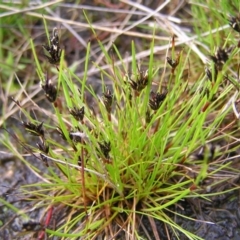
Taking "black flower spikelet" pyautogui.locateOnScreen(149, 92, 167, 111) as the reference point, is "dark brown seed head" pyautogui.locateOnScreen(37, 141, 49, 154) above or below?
below

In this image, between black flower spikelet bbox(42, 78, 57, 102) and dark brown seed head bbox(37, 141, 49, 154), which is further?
dark brown seed head bbox(37, 141, 49, 154)

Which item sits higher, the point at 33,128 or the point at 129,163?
the point at 33,128

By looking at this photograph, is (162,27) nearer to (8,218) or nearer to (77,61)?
(77,61)

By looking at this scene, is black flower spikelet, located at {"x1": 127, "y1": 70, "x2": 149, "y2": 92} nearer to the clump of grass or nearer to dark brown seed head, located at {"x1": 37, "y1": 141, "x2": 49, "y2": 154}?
the clump of grass

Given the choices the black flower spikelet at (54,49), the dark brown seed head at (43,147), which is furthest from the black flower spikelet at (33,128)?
the black flower spikelet at (54,49)

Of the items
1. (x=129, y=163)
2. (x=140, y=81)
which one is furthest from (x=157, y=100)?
(x=129, y=163)

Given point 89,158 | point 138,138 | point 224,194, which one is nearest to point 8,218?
point 89,158

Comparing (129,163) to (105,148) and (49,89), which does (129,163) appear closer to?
(105,148)

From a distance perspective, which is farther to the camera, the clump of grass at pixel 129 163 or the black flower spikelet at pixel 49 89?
the clump of grass at pixel 129 163

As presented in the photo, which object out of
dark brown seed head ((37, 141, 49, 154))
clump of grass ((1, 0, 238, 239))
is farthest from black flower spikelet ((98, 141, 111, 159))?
dark brown seed head ((37, 141, 49, 154))

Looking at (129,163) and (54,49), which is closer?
(54,49)

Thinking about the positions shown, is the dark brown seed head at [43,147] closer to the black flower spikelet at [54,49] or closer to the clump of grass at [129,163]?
the clump of grass at [129,163]

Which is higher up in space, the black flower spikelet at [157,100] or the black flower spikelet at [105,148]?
the black flower spikelet at [157,100]
